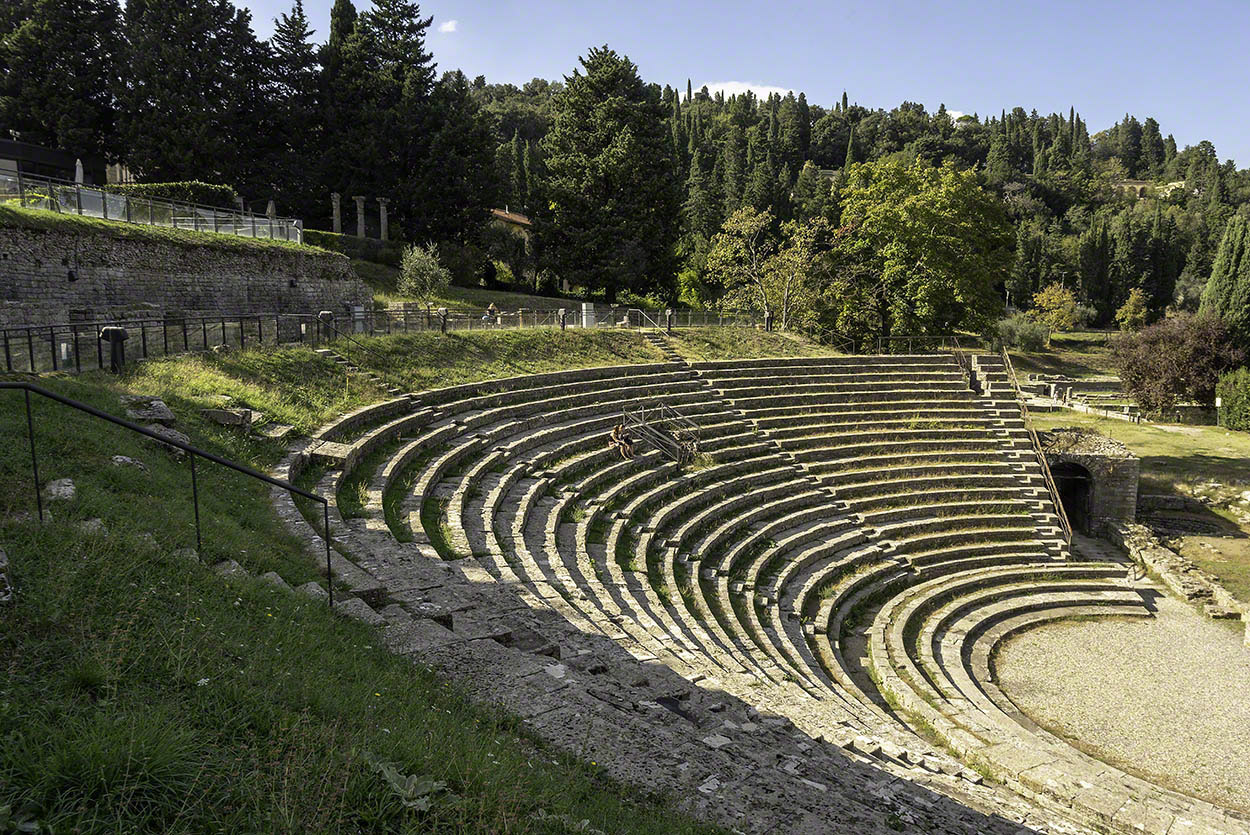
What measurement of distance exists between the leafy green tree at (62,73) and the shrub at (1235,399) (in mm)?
59598

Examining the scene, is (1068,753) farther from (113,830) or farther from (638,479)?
(113,830)

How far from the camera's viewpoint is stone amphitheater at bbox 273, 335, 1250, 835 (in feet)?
24.5

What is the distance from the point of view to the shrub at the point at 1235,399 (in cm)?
3741

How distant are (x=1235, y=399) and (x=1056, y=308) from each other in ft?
125

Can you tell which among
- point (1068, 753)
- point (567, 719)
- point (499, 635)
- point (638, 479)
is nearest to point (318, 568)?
point (499, 635)

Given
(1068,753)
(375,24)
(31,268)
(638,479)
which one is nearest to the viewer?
(1068,753)

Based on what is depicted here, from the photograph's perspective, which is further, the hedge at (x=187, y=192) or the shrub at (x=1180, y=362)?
the shrub at (x=1180, y=362)

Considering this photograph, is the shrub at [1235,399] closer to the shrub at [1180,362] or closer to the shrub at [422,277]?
the shrub at [1180,362]

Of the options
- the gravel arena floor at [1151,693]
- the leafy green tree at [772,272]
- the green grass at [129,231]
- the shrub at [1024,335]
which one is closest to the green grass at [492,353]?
the green grass at [129,231]

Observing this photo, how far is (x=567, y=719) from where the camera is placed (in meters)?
6.83

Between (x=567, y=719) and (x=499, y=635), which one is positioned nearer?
(x=567, y=719)

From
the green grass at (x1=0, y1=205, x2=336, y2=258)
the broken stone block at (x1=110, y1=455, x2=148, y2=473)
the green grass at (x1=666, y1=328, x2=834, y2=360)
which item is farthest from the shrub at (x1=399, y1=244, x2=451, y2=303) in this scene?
the broken stone block at (x1=110, y1=455, x2=148, y2=473)

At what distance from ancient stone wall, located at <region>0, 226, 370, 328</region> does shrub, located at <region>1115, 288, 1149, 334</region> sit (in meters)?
77.5

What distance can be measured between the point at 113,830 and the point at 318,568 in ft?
18.8
